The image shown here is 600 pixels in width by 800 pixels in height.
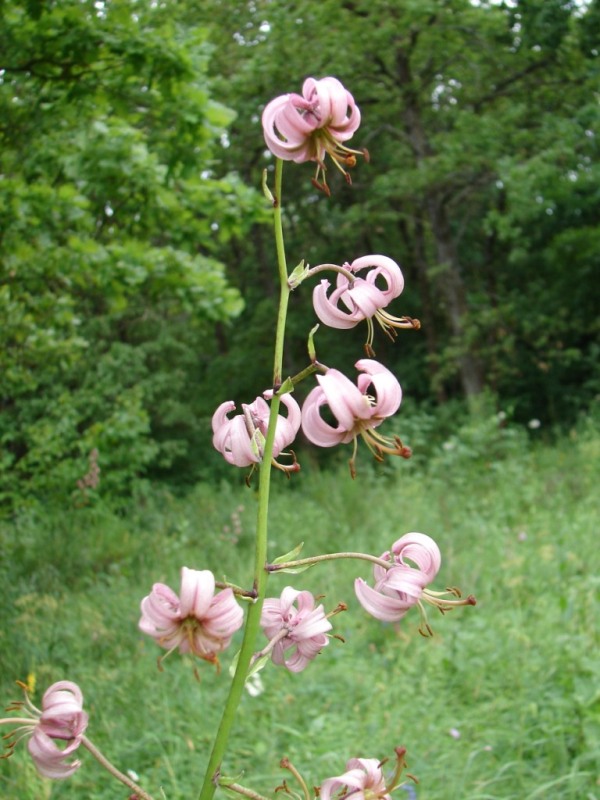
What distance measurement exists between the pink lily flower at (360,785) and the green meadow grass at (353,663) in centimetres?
159

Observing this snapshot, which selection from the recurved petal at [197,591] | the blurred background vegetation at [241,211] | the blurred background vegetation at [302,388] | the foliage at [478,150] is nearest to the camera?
the recurved petal at [197,591]

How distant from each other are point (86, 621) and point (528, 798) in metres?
2.23

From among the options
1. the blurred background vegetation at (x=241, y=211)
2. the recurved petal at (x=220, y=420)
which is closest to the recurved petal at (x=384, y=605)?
the recurved petal at (x=220, y=420)

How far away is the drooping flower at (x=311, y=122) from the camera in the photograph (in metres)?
0.91

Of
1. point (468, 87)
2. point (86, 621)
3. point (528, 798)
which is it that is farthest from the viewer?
point (468, 87)

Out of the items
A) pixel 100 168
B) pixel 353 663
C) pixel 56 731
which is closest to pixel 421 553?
pixel 56 731

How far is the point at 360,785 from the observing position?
948 millimetres

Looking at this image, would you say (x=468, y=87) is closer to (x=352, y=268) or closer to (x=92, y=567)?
(x=92, y=567)

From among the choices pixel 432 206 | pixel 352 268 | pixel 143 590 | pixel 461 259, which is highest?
pixel 352 268

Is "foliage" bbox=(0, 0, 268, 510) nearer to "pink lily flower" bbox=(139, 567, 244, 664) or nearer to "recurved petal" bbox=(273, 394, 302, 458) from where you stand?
"recurved petal" bbox=(273, 394, 302, 458)

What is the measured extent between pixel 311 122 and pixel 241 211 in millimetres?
4073

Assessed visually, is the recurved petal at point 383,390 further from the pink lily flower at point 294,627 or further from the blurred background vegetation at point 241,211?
the blurred background vegetation at point 241,211

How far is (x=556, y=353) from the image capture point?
436 inches

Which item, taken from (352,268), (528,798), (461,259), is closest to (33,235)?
(528,798)
